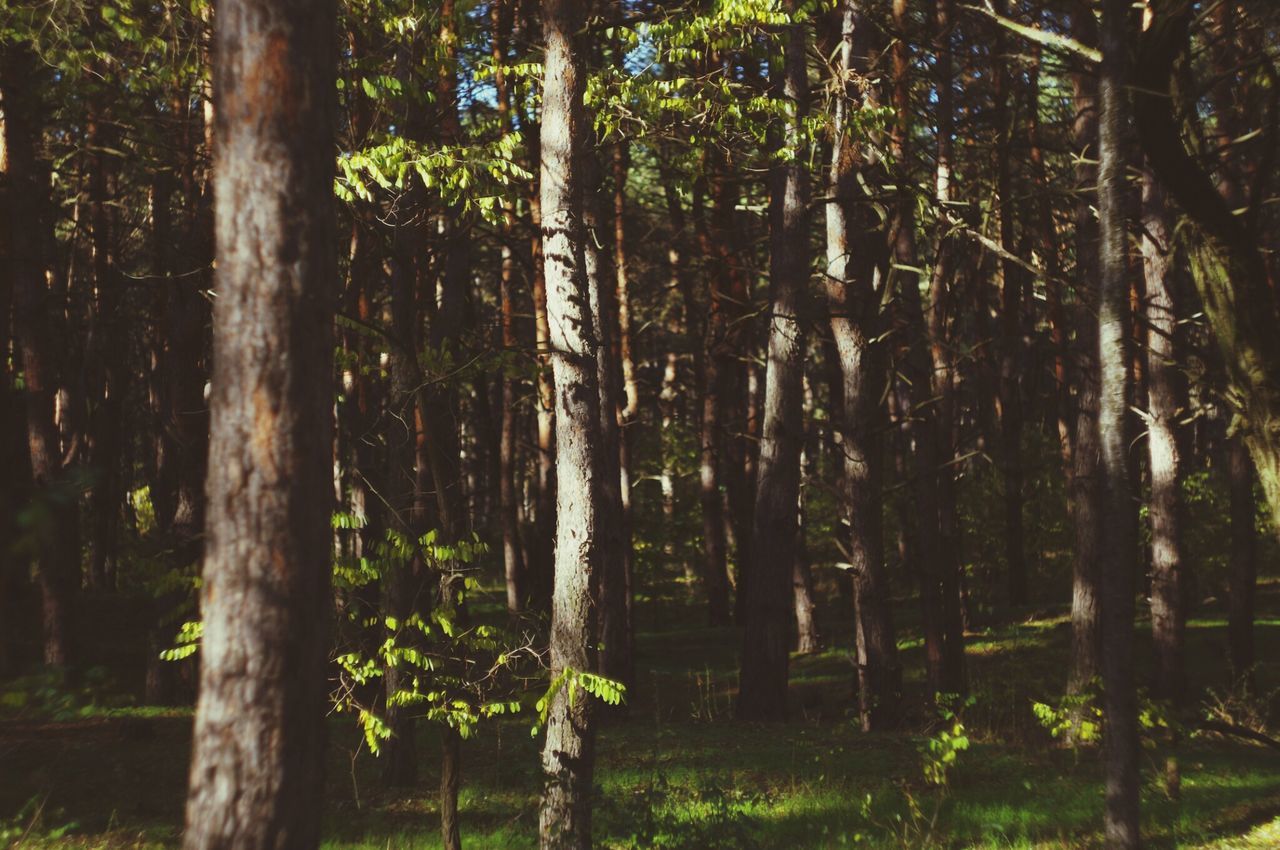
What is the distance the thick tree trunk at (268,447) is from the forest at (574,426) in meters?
0.02

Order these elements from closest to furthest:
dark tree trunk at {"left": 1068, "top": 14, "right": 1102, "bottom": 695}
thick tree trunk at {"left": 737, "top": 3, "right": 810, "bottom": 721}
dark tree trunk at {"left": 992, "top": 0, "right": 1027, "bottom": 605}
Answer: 1. dark tree trunk at {"left": 1068, "top": 14, "right": 1102, "bottom": 695}
2. thick tree trunk at {"left": 737, "top": 3, "right": 810, "bottom": 721}
3. dark tree trunk at {"left": 992, "top": 0, "right": 1027, "bottom": 605}

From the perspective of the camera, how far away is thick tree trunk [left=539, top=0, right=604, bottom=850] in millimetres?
7648

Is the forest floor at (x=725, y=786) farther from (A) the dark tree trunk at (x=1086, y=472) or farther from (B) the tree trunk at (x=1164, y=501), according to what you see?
(B) the tree trunk at (x=1164, y=501)

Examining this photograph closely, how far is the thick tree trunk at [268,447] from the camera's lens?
424 cm

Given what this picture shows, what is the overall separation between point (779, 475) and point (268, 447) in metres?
10.6

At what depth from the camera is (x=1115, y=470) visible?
19.7 feet

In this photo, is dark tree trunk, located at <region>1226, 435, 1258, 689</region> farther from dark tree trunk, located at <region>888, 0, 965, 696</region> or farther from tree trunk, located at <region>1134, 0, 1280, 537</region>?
tree trunk, located at <region>1134, 0, 1280, 537</region>

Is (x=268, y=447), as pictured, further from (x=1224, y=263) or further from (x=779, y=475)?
(x=779, y=475)

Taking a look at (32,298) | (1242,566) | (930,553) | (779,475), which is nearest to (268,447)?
(779,475)

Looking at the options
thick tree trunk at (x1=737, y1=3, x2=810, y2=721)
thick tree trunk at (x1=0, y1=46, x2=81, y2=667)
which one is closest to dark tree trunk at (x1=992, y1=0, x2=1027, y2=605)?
thick tree trunk at (x1=737, y1=3, x2=810, y2=721)

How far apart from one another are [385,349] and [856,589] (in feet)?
25.7

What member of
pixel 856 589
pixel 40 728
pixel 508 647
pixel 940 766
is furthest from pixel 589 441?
pixel 40 728

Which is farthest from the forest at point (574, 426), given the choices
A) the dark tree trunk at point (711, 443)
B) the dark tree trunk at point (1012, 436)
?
the dark tree trunk at point (711, 443)

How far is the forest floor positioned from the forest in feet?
0.24
